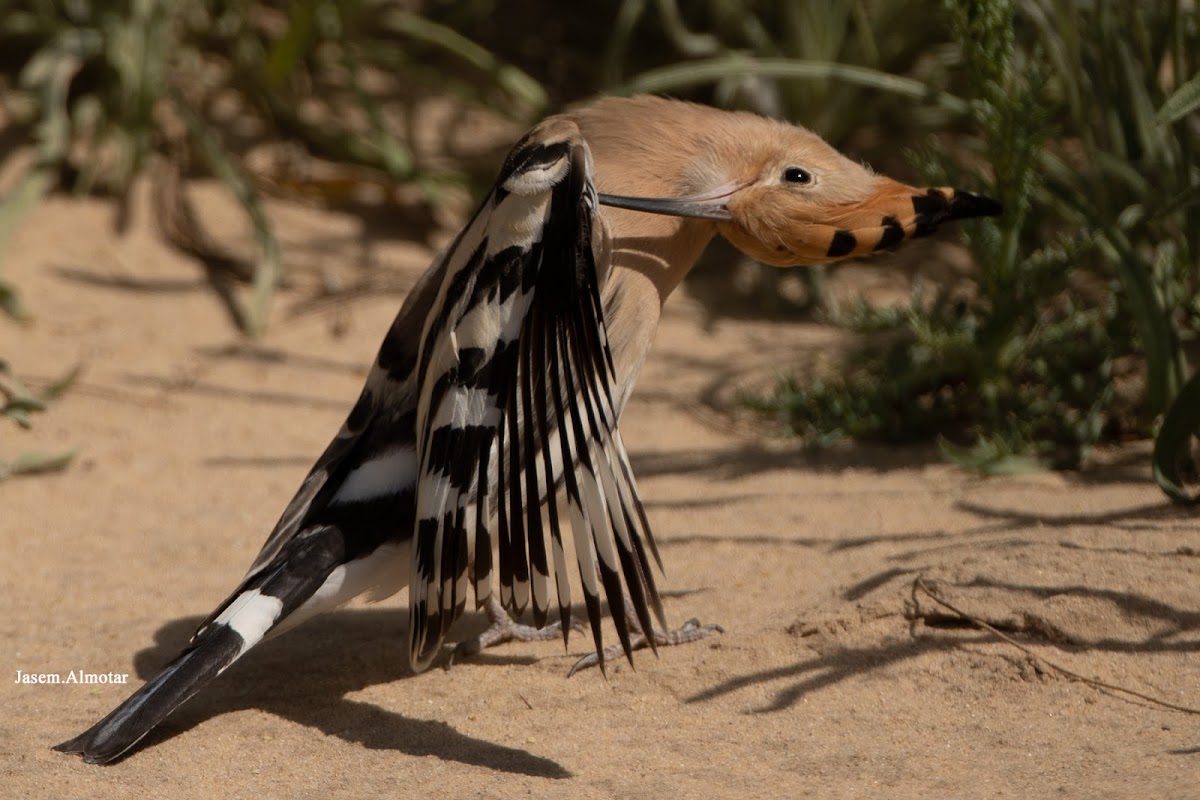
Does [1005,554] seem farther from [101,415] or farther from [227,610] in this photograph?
[101,415]

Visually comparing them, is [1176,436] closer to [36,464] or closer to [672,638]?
[672,638]

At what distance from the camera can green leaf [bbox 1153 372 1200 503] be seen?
3580 millimetres

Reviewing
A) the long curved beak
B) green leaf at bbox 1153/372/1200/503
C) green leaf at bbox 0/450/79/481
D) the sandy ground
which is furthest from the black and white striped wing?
green leaf at bbox 0/450/79/481

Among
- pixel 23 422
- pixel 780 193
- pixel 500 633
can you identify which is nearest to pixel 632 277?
pixel 780 193

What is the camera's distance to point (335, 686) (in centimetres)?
322

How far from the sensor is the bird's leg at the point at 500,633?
11.2 feet

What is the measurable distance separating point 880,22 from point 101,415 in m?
3.44

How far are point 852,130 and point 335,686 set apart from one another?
12.3 ft

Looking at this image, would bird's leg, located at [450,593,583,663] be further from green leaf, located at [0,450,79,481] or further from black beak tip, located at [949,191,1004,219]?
green leaf, located at [0,450,79,481]

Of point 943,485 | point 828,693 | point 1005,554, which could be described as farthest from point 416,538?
point 943,485

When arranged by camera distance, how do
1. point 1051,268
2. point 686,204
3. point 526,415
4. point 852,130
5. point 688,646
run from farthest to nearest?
point 852,130
point 1051,268
point 688,646
point 686,204
point 526,415

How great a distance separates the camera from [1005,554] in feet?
11.0

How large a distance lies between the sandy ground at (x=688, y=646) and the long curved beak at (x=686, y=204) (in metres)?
0.93

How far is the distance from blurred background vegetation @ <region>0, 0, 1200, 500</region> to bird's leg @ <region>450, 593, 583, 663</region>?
4.29 feet
